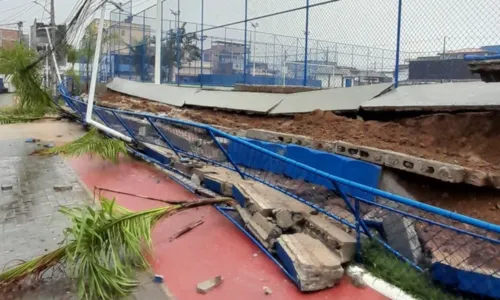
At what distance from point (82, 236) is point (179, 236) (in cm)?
136

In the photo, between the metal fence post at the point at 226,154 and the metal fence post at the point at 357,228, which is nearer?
the metal fence post at the point at 357,228

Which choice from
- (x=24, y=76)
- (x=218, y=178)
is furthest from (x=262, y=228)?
(x=24, y=76)

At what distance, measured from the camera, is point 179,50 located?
17062 millimetres

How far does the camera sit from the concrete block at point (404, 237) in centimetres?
356

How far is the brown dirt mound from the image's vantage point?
185 inches

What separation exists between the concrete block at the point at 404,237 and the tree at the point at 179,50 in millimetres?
13688

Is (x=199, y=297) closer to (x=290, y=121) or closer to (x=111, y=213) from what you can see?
(x=111, y=213)

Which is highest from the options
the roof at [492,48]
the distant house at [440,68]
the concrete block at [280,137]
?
the roof at [492,48]

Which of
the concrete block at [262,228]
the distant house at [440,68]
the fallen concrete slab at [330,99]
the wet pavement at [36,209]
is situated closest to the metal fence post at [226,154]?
the concrete block at [262,228]

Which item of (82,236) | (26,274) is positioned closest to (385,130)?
(82,236)

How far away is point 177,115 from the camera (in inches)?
418

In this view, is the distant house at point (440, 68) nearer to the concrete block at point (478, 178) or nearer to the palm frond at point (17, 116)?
the concrete block at point (478, 178)

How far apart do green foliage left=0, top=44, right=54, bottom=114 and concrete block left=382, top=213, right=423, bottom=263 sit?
11.7 meters

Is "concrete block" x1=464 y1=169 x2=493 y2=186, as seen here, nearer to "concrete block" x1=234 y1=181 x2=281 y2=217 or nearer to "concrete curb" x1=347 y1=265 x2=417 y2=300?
"concrete curb" x1=347 y1=265 x2=417 y2=300
